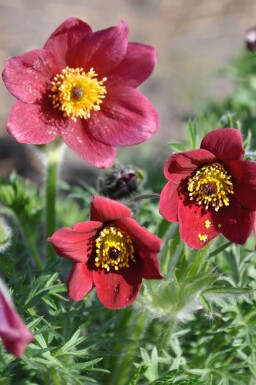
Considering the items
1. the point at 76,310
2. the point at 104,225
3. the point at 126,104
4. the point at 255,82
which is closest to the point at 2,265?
the point at 76,310

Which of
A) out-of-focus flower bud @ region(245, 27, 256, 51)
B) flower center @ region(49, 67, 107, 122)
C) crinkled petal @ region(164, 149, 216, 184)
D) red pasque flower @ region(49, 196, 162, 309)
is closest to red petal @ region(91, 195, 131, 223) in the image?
red pasque flower @ region(49, 196, 162, 309)

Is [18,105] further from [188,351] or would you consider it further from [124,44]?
[188,351]

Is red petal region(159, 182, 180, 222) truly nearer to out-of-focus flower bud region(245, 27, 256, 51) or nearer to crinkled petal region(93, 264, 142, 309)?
crinkled petal region(93, 264, 142, 309)

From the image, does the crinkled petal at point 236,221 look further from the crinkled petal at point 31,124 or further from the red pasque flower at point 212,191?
the crinkled petal at point 31,124

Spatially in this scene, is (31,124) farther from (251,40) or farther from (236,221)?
(251,40)

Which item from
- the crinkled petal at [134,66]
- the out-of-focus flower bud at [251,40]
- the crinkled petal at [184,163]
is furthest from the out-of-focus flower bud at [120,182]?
the out-of-focus flower bud at [251,40]

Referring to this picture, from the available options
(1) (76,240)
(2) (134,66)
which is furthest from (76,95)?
(1) (76,240)

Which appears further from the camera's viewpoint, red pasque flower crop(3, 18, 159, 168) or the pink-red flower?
red pasque flower crop(3, 18, 159, 168)
